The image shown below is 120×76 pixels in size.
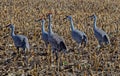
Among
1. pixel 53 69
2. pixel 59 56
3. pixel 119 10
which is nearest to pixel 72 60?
pixel 59 56

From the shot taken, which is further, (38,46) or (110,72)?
(38,46)

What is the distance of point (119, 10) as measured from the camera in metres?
19.6

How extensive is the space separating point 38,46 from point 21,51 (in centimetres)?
97

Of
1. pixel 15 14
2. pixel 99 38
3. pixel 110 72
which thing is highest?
pixel 15 14

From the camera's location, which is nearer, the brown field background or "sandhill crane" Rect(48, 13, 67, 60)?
the brown field background

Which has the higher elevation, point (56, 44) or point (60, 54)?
point (56, 44)

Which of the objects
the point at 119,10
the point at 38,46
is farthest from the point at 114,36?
the point at 119,10

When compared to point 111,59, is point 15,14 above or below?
above

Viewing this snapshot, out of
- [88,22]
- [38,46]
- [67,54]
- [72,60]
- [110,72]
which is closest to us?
[110,72]

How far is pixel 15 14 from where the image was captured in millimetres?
15742

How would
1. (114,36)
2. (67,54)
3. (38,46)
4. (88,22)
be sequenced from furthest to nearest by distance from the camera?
(88,22) < (114,36) < (38,46) < (67,54)

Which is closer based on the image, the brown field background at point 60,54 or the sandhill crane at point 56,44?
the brown field background at point 60,54

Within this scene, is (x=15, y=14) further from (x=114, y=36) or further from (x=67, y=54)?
(x=67, y=54)

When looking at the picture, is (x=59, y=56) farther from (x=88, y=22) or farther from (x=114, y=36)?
(x=88, y=22)
